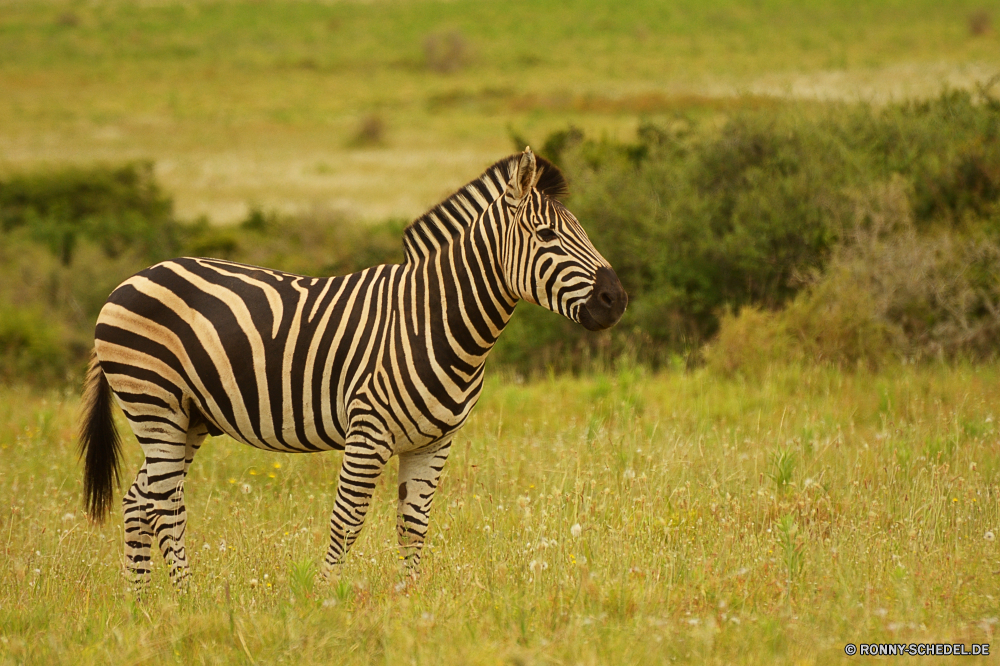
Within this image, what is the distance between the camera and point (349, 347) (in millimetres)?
4738

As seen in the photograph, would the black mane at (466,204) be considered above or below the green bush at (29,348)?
below

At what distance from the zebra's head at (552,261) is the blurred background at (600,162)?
5327mm

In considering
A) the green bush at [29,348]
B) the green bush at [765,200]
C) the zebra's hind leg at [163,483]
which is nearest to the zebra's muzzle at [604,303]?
the zebra's hind leg at [163,483]

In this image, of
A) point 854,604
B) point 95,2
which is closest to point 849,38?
point 854,604

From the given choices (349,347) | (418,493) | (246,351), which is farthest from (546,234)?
(246,351)

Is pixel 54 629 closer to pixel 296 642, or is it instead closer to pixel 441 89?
pixel 296 642

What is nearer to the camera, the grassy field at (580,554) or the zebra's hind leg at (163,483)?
the grassy field at (580,554)

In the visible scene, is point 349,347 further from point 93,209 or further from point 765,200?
point 93,209

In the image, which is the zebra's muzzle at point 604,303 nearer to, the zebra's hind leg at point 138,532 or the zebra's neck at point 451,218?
the zebra's neck at point 451,218

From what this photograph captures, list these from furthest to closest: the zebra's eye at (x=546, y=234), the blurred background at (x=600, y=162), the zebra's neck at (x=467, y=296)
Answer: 1. the blurred background at (x=600, y=162)
2. the zebra's neck at (x=467, y=296)
3. the zebra's eye at (x=546, y=234)

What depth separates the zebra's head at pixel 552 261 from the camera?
14.1ft

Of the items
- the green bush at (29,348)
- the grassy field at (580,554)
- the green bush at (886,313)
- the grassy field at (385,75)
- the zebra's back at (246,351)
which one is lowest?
the grassy field at (580,554)

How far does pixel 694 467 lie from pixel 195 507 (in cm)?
342

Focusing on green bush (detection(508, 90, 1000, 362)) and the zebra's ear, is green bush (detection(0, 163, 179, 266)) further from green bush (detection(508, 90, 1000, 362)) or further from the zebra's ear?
the zebra's ear
